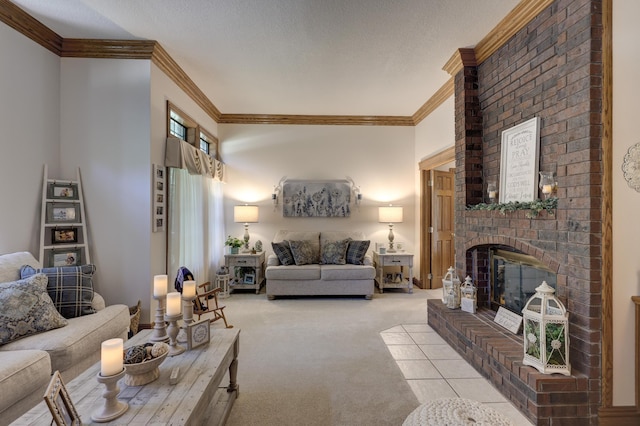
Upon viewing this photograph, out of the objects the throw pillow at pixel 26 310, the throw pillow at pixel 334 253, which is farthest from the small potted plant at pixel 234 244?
the throw pillow at pixel 26 310

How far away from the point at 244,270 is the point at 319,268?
4.41 feet

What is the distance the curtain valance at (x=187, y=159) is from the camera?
3484mm

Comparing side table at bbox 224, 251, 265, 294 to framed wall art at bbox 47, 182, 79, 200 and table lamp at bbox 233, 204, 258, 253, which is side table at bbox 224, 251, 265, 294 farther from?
framed wall art at bbox 47, 182, 79, 200

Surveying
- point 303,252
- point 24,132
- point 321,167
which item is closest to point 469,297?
point 303,252

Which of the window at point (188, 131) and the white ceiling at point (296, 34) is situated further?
the window at point (188, 131)

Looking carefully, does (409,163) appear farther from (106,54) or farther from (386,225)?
(106,54)

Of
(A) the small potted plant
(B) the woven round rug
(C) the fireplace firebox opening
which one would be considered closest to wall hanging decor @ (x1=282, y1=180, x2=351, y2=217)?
(A) the small potted plant

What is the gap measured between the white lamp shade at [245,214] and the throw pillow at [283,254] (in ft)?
2.32

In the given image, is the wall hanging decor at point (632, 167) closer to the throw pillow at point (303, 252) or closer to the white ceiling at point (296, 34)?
the white ceiling at point (296, 34)

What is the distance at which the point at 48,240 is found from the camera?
9.65 feet

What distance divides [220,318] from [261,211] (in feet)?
7.83

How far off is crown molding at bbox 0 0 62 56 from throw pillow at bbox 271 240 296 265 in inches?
137

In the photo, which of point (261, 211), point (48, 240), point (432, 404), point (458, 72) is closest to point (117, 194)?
point (48, 240)

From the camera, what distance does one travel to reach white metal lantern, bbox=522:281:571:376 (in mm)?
1889
